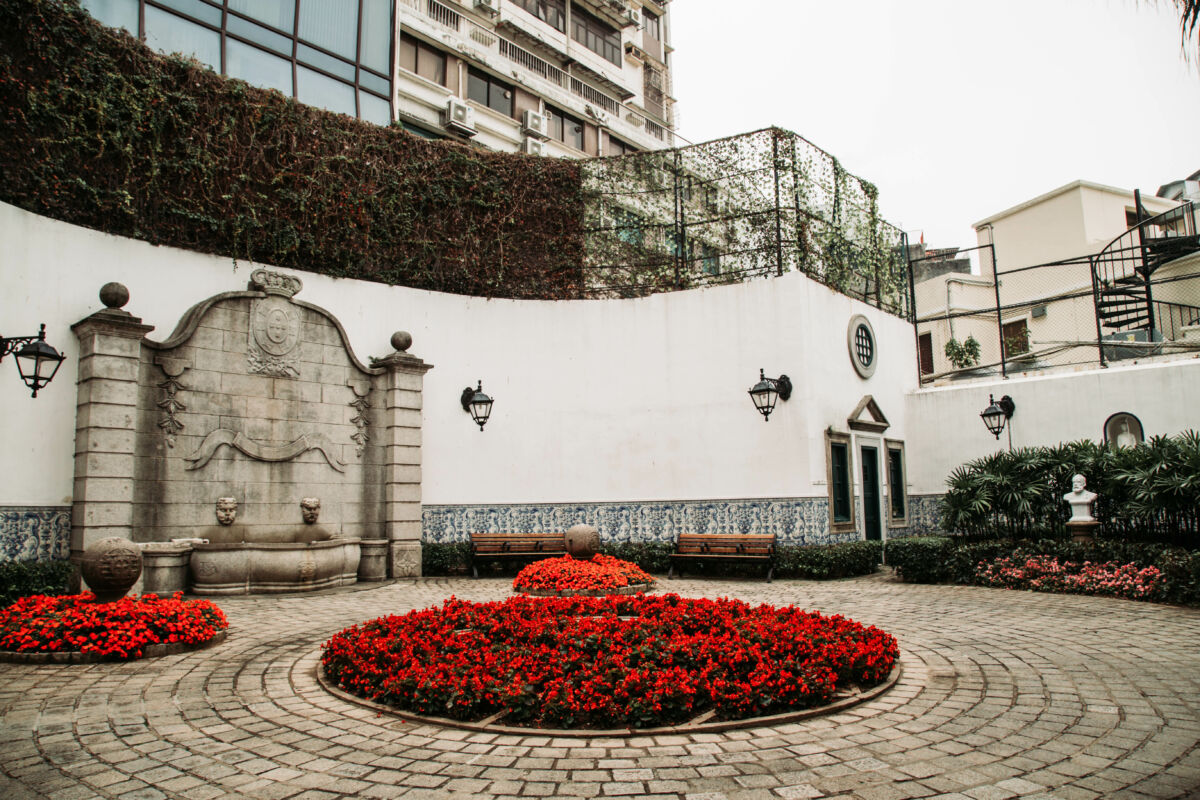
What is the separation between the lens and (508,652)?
603 cm

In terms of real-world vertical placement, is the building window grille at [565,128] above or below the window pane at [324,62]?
above

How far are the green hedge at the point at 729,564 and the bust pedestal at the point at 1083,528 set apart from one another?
3.51m

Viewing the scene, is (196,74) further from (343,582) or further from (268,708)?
(268,708)

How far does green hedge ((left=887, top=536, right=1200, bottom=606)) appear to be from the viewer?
1024 centimetres

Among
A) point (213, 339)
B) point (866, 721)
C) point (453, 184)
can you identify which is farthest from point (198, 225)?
point (866, 721)

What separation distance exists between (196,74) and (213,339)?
465 cm

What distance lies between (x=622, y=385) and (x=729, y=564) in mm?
4440

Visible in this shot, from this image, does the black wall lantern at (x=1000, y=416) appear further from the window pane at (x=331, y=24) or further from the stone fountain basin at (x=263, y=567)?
the window pane at (x=331, y=24)

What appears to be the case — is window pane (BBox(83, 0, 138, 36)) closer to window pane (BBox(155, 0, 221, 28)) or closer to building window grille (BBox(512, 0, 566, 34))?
window pane (BBox(155, 0, 221, 28))

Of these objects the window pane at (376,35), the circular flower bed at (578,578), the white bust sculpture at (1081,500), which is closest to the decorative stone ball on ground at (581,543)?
the circular flower bed at (578,578)

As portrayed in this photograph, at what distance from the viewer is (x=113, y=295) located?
11.3m

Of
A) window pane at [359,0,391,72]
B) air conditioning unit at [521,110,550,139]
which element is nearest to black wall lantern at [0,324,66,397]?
window pane at [359,0,391,72]

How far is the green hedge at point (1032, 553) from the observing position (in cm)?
1024

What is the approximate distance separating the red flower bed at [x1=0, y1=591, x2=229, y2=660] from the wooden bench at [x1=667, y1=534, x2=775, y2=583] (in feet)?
27.7
